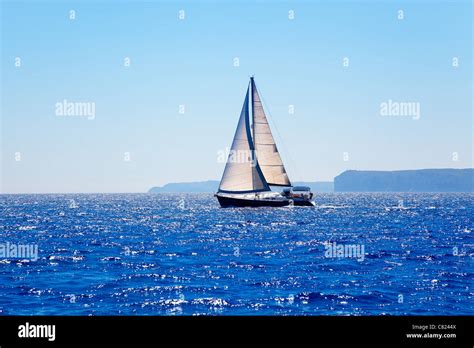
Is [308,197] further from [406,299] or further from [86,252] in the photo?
[406,299]

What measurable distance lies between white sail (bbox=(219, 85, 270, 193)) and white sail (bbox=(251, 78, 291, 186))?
2591mm

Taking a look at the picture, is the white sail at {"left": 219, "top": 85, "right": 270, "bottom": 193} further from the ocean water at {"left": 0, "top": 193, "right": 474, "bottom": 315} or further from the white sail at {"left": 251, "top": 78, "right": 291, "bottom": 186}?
the ocean water at {"left": 0, "top": 193, "right": 474, "bottom": 315}

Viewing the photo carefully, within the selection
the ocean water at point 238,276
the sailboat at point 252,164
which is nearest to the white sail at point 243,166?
the sailboat at point 252,164

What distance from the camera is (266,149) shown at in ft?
320

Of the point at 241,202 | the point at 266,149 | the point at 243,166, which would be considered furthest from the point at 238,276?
the point at 266,149

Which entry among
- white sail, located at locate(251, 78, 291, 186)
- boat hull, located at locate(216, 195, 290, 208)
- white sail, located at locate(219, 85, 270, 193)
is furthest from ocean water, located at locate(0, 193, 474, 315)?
white sail, located at locate(251, 78, 291, 186)

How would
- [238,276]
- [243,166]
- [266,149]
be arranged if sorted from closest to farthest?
[238,276] → [243,166] → [266,149]

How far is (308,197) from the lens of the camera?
11856 cm

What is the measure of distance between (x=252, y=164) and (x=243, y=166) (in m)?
1.54

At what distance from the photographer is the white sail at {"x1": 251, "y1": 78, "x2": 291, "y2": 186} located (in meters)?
94.5

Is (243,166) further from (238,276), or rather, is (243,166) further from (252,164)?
(238,276)

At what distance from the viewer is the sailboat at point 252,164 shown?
3612 inches
